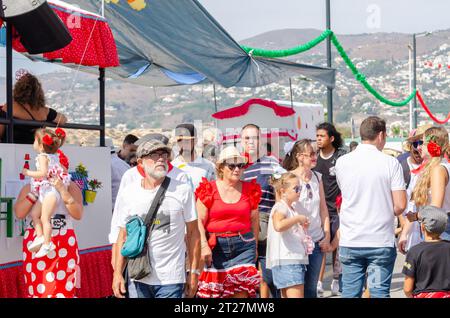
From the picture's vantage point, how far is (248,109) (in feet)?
59.0

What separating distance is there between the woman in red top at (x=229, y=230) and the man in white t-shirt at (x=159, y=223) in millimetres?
971

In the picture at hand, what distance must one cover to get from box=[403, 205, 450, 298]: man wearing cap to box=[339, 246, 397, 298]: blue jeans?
0.82m

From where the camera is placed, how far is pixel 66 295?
6.74 metres

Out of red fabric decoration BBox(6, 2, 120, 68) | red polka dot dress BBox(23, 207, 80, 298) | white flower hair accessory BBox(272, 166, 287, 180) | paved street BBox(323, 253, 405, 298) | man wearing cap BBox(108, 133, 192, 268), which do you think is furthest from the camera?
paved street BBox(323, 253, 405, 298)

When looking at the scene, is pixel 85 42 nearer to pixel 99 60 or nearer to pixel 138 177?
pixel 99 60

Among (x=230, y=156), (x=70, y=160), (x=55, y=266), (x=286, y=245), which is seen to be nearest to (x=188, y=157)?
(x=70, y=160)

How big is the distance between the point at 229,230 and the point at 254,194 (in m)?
0.38

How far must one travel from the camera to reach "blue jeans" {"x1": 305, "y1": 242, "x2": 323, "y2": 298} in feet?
24.2

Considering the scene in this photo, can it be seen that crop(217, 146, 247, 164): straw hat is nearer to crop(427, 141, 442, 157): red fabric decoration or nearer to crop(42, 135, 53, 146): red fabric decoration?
crop(42, 135, 53, 146): red fabric decoration

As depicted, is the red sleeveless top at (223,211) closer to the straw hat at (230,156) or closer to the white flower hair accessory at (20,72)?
the straw hat at (230,156)

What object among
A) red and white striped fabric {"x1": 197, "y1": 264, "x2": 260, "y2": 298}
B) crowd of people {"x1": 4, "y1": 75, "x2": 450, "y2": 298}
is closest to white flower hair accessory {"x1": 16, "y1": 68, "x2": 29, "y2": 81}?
crowd of people {"x1": 4, "y1": 75, "x2": 450, "y2": 298}

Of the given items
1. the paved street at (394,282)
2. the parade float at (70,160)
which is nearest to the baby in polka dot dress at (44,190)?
the parade float at (70,160)

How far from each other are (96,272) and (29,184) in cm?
192

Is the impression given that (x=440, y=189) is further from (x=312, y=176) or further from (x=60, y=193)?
(x=60, y=193)
